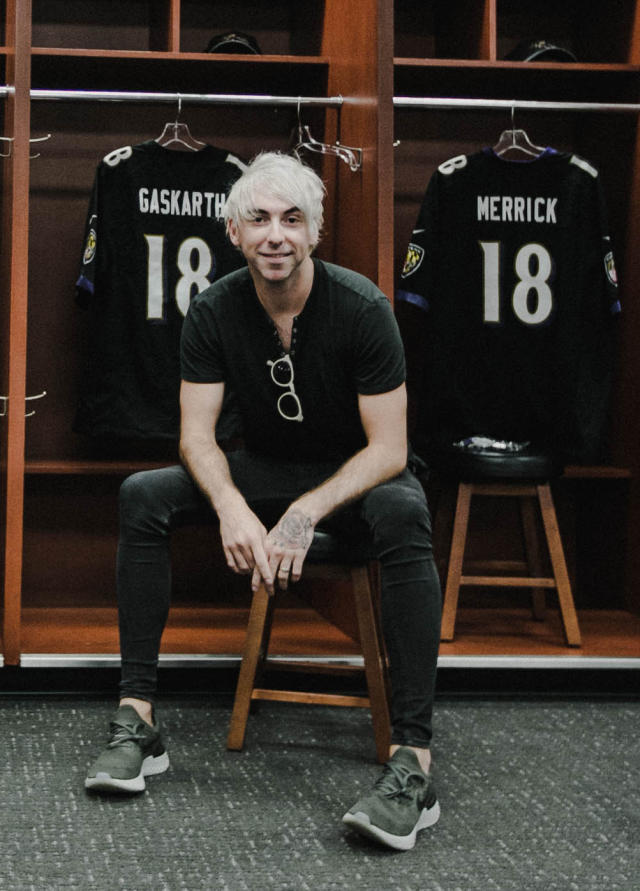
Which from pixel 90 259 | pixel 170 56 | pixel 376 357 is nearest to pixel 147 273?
pixel 90 259

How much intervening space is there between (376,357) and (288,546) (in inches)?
16.1

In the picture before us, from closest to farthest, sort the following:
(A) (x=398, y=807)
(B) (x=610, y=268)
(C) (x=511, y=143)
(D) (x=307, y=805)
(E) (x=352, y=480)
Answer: (A) (x=398, y=807), (D) (x=307, y=805), (E) (x=352, y=480), (B) (x=610, y=268), (C) (x=511, y=143)

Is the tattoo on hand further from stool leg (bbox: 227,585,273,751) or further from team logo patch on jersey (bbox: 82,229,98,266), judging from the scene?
team logo patch on jersey (bbox: 82,229,98,266)

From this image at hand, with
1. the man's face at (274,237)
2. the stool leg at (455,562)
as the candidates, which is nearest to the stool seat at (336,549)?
the man's face at (274,237)

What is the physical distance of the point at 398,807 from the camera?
1.64 metres

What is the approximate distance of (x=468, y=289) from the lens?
293cm

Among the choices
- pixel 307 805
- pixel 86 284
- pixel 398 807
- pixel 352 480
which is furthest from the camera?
pixel 86 284

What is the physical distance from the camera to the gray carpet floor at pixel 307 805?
150 cm

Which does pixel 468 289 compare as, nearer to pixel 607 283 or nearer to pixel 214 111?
pixel 607 283

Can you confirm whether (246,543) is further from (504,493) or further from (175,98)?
(175,98)

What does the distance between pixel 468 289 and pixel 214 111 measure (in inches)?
40.0

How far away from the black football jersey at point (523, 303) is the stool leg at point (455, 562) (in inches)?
9.0

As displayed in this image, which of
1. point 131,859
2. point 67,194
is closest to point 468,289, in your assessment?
point 67,194

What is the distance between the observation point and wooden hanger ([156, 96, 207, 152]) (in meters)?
2.90
